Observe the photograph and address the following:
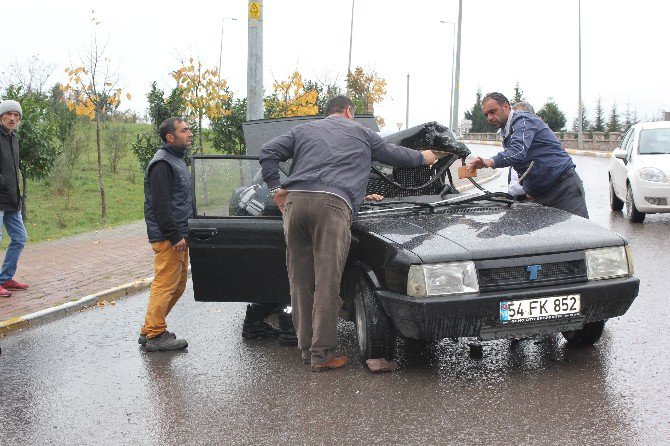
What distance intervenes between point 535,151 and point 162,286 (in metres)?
3.14

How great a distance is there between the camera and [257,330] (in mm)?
6590

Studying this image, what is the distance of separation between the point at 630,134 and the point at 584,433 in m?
10.7

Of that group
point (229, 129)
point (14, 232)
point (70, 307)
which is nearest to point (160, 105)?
point (229, 129)

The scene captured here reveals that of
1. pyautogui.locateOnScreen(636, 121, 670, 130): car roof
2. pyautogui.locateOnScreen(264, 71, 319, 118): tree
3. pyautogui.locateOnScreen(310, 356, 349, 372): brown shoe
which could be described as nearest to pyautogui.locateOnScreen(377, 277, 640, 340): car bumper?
pyautogui.locateOnScreen(310, 356, 349, 372): brown shoe

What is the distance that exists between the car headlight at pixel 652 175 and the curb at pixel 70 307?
7374 mm

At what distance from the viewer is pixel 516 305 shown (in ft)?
16.2

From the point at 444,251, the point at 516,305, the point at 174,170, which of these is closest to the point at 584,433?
the point at 516,305

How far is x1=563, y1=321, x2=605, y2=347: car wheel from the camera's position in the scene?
5684mm

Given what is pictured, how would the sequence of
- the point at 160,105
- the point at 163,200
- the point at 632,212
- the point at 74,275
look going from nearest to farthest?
the point at 163,200, the point at 74,275, the point at 632,212, the point at 160,105

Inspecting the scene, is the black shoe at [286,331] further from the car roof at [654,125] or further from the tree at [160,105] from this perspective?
the tree at [160,105]

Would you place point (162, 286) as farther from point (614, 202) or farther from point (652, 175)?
point (614, 202)

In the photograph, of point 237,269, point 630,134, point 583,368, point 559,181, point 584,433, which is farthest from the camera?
A: point 630,134

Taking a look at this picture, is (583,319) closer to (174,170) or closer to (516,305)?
(516,305)

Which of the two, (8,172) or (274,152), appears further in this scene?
(8,172)
